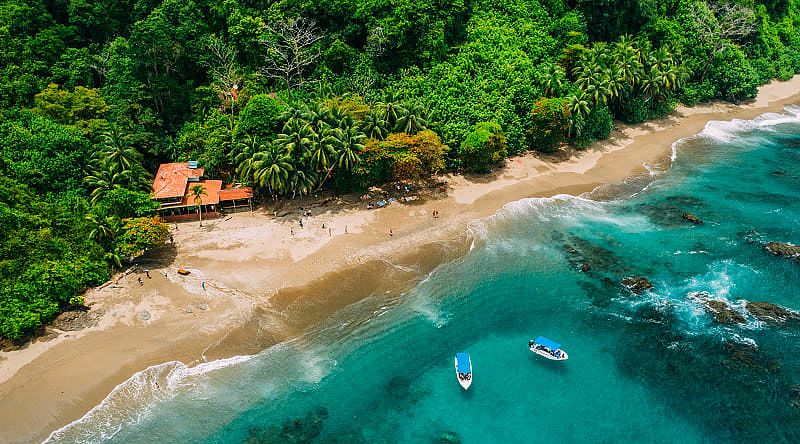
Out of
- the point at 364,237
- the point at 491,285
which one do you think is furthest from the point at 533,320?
the point at 364,237

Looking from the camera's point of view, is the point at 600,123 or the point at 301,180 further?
the point at 600,123

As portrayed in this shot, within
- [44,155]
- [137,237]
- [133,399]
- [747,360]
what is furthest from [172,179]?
[747,360]

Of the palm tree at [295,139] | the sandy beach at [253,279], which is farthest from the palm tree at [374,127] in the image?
the palm tree at [295,139]

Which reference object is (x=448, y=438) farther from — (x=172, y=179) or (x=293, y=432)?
(x=172, y=179)

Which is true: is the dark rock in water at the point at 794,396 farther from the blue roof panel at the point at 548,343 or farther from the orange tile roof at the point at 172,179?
the orange tile roof at the point at 172,179

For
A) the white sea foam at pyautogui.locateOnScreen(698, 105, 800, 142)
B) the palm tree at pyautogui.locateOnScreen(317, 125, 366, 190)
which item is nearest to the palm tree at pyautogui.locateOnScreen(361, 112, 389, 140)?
the palm tree at pyautogui.locateOnScreen(317, 125, 366, 190)

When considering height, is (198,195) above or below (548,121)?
below

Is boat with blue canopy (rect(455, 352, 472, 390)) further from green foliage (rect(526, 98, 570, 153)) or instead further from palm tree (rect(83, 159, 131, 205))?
palm tree (rect(83, 159, 131, 205))
